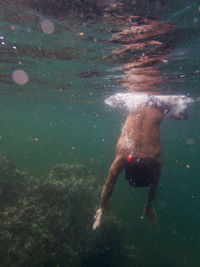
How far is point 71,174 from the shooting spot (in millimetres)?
17344

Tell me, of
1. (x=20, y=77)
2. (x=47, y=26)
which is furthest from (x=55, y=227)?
(x=20, y=77)

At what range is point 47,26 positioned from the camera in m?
8.69

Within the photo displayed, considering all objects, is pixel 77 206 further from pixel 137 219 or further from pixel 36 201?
pixel 137 219

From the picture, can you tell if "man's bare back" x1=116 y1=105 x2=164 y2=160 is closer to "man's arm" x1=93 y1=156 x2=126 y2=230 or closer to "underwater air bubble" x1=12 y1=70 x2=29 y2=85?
"man's arm" x1=93 y1=156 x2=126 y2=230

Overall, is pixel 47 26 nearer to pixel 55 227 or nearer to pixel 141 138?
pixel 141 138

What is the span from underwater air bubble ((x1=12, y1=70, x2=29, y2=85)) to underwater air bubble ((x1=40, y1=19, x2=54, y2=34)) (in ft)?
31.0

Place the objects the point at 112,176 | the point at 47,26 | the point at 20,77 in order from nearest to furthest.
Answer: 1. the point at 112,176
2. the point at 47,26
3. the point at 20,77

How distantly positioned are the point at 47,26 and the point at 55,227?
1068 cm

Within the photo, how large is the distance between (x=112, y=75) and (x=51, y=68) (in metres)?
5.16

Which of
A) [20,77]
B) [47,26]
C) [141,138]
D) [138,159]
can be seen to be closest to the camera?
[138,159]

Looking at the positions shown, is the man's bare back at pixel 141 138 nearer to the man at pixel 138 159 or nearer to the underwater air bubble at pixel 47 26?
the man at pixel 138 159

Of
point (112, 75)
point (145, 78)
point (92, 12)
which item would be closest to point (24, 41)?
point (92, 12)

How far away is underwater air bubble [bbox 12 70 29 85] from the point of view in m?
17.9

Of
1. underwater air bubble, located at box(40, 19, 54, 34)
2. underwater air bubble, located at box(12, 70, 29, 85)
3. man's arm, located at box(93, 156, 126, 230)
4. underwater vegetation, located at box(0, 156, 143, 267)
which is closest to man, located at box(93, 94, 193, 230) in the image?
man's arm, located at box(93, 156, 126, 230)
